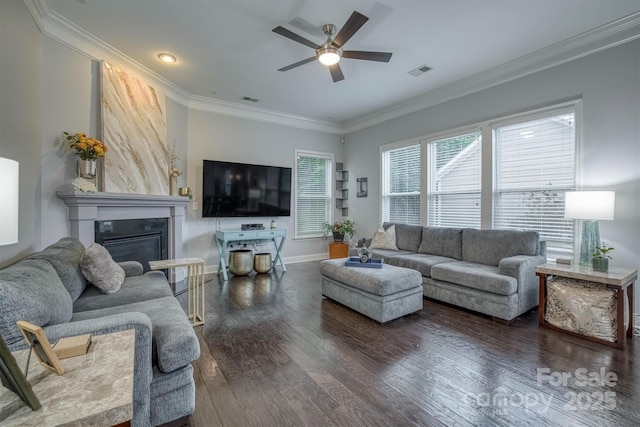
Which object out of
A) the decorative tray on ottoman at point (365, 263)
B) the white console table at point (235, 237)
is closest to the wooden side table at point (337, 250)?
the white console table at point (235, 237)

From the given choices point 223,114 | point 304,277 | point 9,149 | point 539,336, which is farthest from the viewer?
point 223,114

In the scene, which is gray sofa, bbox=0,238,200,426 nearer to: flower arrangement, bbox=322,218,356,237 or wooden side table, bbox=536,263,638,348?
wooden side table, bbox=536,263,638,348

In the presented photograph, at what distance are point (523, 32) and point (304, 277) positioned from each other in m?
4.13

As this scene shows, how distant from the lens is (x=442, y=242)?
13.5 ft

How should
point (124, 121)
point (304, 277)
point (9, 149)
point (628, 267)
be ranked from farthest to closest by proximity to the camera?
point (304, 277)
point (124, 121)
point (628, 267)
point (9, 149)

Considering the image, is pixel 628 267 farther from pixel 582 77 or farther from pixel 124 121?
pixel 124 121

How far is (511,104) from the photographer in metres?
3.75

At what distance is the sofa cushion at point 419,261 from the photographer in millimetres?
3607

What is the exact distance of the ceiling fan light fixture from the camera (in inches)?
109

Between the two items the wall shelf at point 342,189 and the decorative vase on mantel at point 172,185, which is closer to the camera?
the decorative vase on mantel at point 172,185

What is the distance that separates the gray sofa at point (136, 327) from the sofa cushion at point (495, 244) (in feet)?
11.2

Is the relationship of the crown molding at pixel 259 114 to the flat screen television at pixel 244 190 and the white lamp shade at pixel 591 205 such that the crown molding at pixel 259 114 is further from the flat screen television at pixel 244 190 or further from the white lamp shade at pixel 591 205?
the white lamp shade at pixel 591 205

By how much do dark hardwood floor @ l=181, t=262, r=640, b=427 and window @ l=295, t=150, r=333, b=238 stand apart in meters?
3.09

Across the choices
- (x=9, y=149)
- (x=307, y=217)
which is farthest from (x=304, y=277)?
(x=9, y=149)
